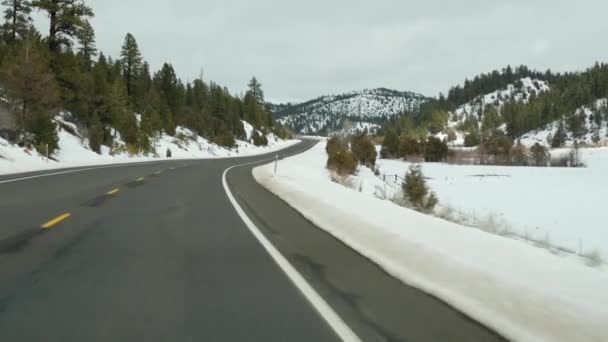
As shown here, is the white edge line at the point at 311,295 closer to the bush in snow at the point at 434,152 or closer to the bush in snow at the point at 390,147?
the bush in snow at the point at 434,152

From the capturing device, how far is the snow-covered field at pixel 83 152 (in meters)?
27.7

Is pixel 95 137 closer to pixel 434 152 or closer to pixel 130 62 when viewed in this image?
pixel 130 62

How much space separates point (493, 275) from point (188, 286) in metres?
3.09

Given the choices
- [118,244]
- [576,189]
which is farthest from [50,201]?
[576,189]

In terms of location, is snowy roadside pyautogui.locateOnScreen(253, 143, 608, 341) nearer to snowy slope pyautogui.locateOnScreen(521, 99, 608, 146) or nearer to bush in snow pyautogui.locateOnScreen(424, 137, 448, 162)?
bush in snow pyautogui.locateOnScreen(424, 137, 448, 162)

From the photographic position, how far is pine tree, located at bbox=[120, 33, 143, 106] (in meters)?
77.6

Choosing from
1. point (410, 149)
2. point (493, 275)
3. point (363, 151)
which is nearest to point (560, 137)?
point (410, 149)

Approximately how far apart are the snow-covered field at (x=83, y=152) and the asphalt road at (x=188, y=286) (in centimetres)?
1764

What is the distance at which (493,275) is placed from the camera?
4.95 metres

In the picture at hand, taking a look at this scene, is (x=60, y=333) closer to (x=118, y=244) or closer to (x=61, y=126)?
(x=118, y=244)

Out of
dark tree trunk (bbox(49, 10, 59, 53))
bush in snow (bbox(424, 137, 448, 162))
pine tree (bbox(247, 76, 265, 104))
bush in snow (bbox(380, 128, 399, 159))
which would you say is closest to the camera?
dark tree trunk (bbox(49, 10, 59, 53))

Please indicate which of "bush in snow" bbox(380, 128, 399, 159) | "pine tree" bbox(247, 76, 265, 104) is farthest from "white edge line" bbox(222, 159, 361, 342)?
"pine tree" bbox(247, 76, 265, 104)

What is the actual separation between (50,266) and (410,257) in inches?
171

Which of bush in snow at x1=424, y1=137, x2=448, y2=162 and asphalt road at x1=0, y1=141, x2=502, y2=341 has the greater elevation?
bush in snow at x1=424, y1=137, x2=448, y2=162
